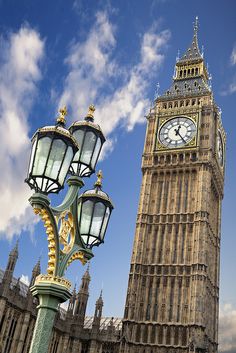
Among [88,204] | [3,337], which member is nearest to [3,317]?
[3,337]

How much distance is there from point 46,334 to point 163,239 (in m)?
46.1

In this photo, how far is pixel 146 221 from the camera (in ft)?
178

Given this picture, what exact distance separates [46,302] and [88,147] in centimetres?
319

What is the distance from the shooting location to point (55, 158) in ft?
25.4

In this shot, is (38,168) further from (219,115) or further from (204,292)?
(219,115)

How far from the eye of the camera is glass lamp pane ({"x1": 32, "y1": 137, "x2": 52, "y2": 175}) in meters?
7.66

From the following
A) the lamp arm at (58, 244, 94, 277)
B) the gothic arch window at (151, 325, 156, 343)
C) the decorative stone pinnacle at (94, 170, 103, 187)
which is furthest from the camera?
the gothic arch window at (151, 325, 156, 343)

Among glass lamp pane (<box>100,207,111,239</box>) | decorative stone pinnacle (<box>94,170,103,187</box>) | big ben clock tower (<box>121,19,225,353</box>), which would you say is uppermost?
big ben clock tower (<box>121,19,225,353</box>)

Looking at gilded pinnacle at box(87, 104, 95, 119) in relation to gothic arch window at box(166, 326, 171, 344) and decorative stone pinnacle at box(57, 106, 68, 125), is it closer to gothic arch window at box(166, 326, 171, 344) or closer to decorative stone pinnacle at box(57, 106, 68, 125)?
decorative stone pinnacle at box(57, 106, 68, 125)

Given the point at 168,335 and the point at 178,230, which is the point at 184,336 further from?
the point at 178,230

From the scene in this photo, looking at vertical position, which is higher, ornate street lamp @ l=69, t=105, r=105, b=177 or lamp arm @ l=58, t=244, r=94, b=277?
ornate street lamp @ l=69, t=105, r=105, b=177

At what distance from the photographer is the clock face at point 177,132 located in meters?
57.4

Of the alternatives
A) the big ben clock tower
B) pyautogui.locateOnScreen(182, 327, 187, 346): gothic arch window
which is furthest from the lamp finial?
pyautogui.locateOnScreen(182, 327, 187, 346): gothic arch window

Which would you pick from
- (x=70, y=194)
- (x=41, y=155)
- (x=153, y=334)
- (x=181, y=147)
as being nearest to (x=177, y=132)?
(x=181, y=147)
